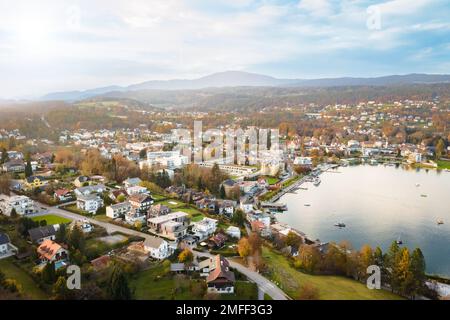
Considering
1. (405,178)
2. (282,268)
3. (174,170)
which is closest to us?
(282,268)

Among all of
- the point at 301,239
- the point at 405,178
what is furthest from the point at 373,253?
the point at 405,178

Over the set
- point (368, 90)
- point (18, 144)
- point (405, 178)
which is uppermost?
point (368, 90)

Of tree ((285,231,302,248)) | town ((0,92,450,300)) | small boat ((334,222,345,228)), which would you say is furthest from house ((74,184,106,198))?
small boat ((334,222,345,228))

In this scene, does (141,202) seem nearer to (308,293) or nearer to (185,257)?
(185,257)

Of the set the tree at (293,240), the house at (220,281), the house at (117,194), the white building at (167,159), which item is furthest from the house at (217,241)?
the white building at (167,159)

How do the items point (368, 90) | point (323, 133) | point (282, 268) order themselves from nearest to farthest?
point (282, 268)
point (323, 133)
point (368, 90)
